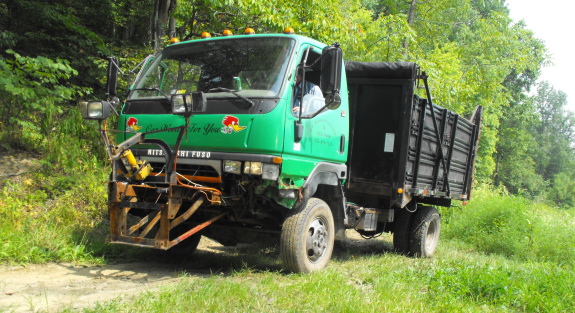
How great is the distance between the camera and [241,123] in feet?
15.4

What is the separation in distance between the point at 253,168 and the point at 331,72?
1.24 m

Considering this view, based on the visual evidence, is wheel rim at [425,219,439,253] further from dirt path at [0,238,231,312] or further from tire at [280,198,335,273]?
dirt path at [0,238,231,312]

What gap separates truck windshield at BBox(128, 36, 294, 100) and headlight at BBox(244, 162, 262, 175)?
2.25ft

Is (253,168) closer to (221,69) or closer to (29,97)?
(221,69)

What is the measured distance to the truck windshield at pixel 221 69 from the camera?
4.98m

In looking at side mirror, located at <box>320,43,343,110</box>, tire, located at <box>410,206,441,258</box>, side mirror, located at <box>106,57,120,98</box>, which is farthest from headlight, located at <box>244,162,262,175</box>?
tire, located at <box>410,206,441,258</box>

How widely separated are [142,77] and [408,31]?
1074cm

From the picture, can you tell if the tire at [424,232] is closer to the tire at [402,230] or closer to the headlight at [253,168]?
the tire at [402,230]

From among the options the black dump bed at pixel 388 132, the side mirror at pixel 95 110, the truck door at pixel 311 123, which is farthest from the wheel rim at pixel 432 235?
the side mirror at pixel 95 110

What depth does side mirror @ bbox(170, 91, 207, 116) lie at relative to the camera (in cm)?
425

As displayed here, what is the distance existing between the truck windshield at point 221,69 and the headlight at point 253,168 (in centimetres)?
69

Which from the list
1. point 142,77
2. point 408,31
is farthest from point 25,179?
point 408,31

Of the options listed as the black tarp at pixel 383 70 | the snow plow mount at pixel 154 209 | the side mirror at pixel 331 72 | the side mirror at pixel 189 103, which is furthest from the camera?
the black tarp at pixel 383 70

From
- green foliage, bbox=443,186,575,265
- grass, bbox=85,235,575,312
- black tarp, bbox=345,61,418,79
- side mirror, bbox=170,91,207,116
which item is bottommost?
green foliage, bbox=443,186,575,265
